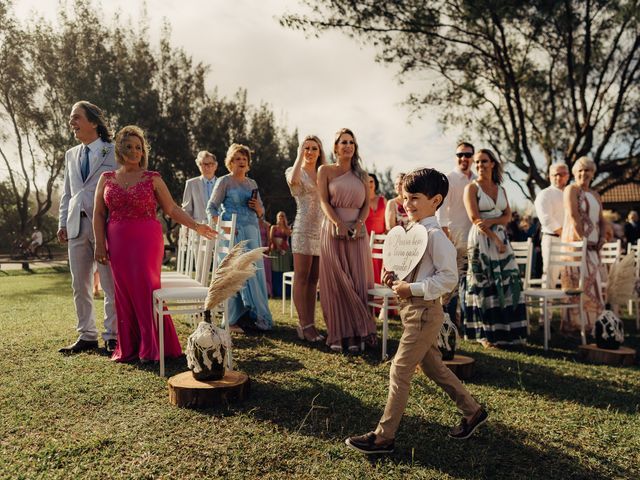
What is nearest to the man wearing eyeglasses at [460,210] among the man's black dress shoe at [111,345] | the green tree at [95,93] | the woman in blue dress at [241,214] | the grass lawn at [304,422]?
the grass lawn at [304,422]

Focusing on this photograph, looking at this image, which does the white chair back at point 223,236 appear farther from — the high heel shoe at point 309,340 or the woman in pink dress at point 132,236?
the high heel shoe at point 309,340

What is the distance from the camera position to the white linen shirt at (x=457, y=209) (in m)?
5.85

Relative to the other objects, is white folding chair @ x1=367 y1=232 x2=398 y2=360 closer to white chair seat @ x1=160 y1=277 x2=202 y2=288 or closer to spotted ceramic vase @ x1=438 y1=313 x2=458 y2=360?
spotted ceramic vase @ x1=438 y1=313 x2=458 y2=360

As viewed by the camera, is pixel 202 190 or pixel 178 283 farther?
pixel 202 190

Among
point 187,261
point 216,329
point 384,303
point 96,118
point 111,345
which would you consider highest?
point 96,118

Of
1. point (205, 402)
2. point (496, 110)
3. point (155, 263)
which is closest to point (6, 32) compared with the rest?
point (496, 110)

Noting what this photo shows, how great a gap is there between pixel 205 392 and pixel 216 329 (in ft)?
1.38

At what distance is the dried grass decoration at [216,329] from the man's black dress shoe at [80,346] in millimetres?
2036

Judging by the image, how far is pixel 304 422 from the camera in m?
3.12

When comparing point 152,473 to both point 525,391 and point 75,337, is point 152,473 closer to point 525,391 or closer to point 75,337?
point 525,391

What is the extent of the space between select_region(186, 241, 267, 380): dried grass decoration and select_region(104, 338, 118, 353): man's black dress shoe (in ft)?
5.77

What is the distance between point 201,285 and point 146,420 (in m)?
1.81

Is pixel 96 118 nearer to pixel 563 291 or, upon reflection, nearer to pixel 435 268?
pixel 435 268

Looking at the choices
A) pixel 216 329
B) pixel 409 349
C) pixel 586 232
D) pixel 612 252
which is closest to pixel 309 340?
pixel 216 329
